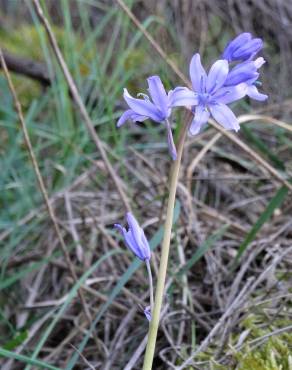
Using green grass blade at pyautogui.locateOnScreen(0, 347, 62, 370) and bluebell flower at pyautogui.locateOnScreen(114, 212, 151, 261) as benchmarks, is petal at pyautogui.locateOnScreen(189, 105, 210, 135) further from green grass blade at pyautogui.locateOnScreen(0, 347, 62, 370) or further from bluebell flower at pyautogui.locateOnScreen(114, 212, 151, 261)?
green grass blade at pyautogui.locateOnScreen(0, 347, 62, 370)

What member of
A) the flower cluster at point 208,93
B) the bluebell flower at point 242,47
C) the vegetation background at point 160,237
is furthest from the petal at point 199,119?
the vegetation background at point 160,237

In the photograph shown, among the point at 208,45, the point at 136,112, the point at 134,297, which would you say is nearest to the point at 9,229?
the point at 134,297

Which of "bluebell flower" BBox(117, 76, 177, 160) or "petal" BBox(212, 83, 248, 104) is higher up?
"bluebell flower" BBox(117, 76, 177, 160)

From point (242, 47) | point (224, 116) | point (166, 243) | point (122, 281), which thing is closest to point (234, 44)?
point (242, 47)

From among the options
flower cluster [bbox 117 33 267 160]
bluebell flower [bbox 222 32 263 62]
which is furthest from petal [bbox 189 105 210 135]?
bluebell flower [bbox 222 32 263 62]

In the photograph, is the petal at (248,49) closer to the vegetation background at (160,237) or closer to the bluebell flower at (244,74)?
the bluebell flower at (244,74)
